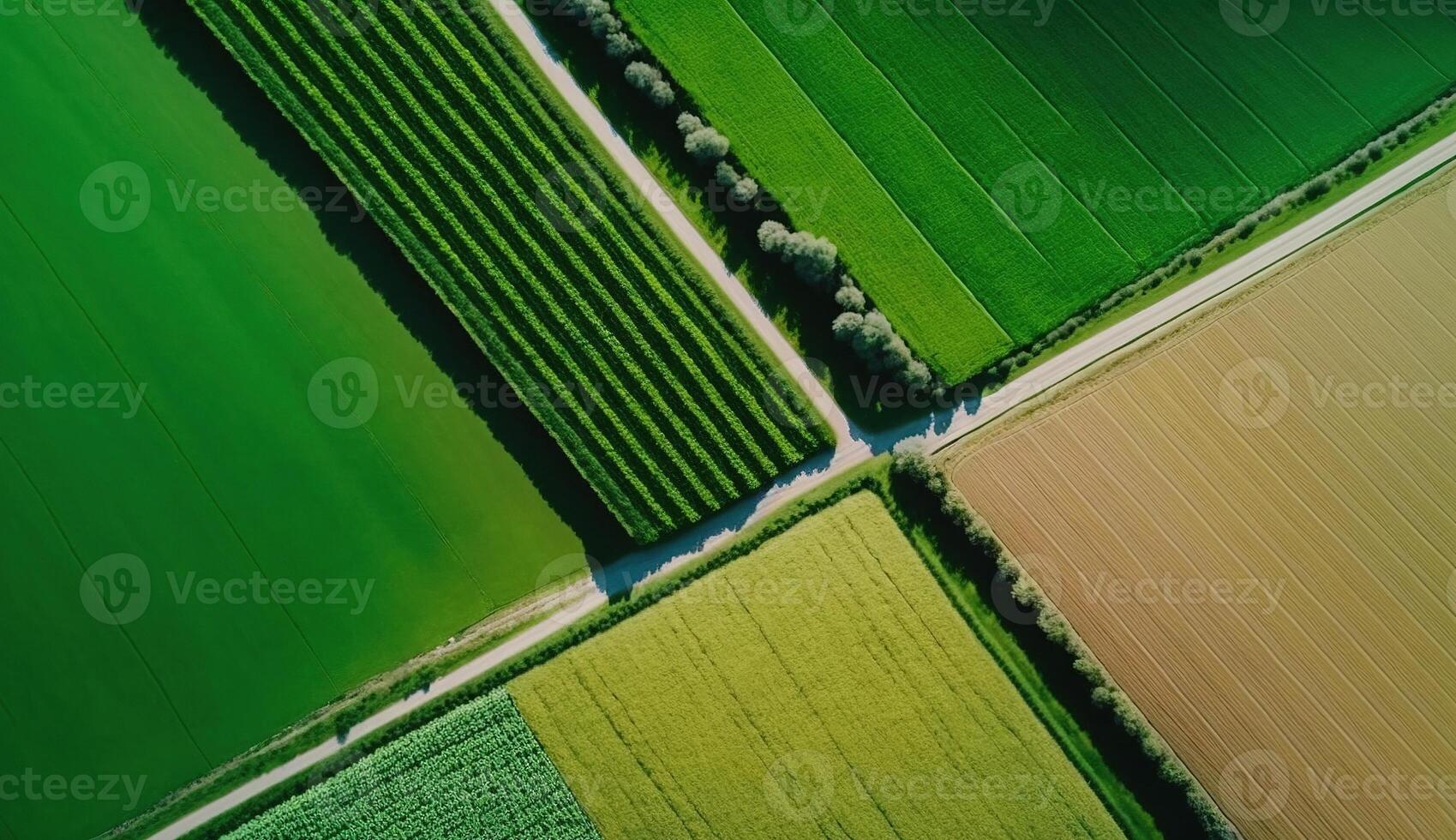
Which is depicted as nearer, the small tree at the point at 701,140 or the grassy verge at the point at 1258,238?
the small tree at the point at 701,140

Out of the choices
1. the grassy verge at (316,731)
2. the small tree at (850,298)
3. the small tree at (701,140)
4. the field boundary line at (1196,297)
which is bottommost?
the field boundary line at (1196,297)

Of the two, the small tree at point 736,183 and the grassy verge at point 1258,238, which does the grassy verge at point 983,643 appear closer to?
the grassy verge at point 1258,238

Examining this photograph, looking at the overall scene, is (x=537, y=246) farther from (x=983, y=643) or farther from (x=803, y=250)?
(x=983, y=643)

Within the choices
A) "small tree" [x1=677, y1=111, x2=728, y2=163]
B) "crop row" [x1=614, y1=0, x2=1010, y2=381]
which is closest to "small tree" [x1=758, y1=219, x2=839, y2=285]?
"crop row" [x1=614, y1=0, x2=1010, y2=381]

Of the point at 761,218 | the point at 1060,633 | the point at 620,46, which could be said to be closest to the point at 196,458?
the point at 620,46

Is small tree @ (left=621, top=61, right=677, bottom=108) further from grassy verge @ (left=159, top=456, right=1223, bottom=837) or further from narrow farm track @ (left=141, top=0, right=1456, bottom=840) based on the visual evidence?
grassy verge @ (left=159, top=456, right=1223, bottom=837)

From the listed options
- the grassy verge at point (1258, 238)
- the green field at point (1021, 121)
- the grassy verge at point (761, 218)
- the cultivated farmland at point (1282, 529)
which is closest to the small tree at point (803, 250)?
the grassy verge at point (761, 218)
